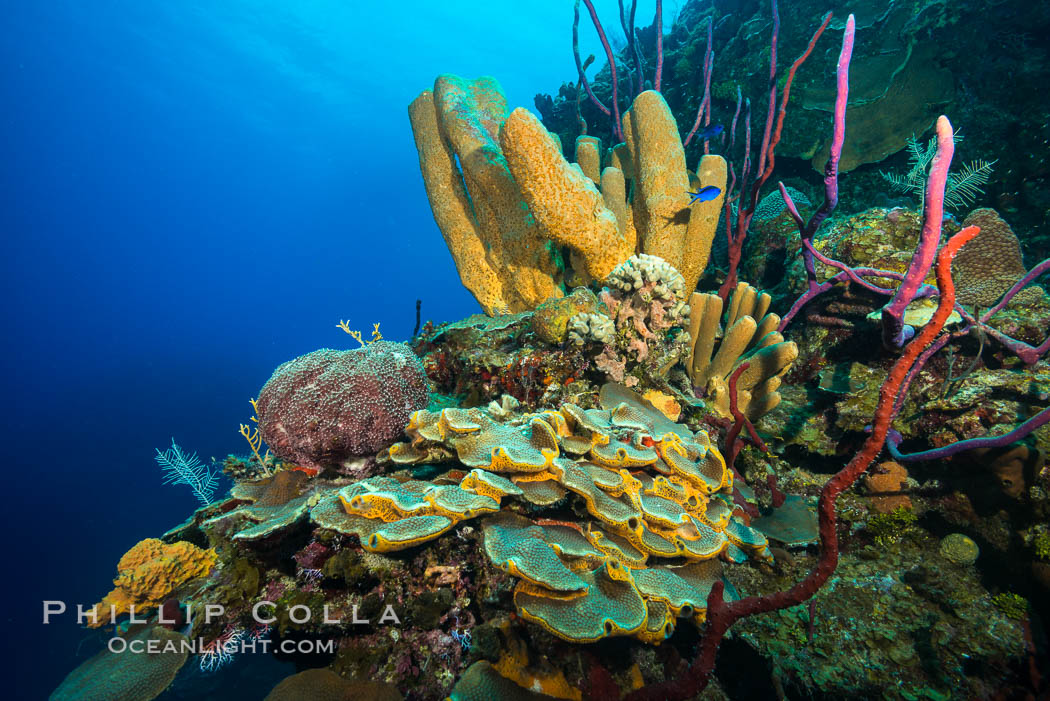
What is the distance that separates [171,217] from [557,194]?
101m

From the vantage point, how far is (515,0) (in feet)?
188

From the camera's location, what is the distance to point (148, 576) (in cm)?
214

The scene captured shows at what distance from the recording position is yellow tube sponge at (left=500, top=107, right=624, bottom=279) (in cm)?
363

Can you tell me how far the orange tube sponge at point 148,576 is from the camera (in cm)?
214

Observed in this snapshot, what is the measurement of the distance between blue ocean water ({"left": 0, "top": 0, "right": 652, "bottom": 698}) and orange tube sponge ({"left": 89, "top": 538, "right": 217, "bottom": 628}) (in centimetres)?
70

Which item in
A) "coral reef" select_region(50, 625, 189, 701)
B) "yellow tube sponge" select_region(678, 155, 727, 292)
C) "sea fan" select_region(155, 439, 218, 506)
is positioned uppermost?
"yellow tube sponge" select_region(678, 155, 727, 292)

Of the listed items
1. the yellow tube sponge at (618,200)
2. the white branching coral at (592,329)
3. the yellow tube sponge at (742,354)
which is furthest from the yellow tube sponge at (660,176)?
the white branching coral at (592,329)

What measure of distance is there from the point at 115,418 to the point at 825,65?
42088 mm

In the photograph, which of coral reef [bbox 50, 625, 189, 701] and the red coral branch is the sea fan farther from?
the red coral branch

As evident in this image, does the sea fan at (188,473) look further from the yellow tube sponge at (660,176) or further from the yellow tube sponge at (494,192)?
the yellow tube sponge at (660,176)

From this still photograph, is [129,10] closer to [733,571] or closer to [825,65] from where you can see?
[825,65]

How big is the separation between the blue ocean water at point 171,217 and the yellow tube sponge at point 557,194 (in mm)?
4819

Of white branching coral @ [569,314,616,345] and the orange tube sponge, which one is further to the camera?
white branching coral @ [569,314,616,345]

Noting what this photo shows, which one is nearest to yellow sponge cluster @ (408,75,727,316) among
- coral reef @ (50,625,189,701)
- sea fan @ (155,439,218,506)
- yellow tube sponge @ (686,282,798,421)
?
yellow tube sponge @ (686,282,798,421)
